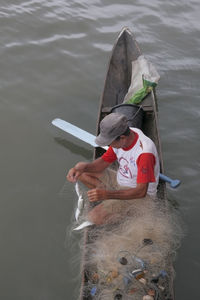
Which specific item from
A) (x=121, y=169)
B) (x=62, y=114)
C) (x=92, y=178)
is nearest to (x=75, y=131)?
(x=62, y=114)

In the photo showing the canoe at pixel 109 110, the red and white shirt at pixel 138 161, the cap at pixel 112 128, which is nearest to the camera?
the canoe at pixel 109 110

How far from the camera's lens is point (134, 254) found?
3.60 m

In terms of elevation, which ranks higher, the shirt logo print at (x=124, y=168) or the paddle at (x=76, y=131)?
the shirt logo print at (x=124, y=168)

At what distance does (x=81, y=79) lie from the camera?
7.73 m

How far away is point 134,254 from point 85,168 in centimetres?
135

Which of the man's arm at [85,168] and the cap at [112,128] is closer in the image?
the cap at [112,128]

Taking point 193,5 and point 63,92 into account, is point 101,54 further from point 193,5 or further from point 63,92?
point 193,5

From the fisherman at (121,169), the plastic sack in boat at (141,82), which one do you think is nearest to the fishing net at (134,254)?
the fisherman at (121,169)

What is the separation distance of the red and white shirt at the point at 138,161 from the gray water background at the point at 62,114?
1.17 meters

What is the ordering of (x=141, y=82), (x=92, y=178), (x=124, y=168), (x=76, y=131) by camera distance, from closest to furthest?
(x=124, y=168)
(x=92, y=178)
(x=76, y=131)
(x=141, y=82)

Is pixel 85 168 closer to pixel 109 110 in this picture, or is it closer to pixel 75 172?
pixel 75 172

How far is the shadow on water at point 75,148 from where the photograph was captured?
5.94m

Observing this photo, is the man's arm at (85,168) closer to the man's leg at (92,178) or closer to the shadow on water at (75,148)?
the man's leg at (92,178)

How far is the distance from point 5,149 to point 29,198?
1228 millimetres
